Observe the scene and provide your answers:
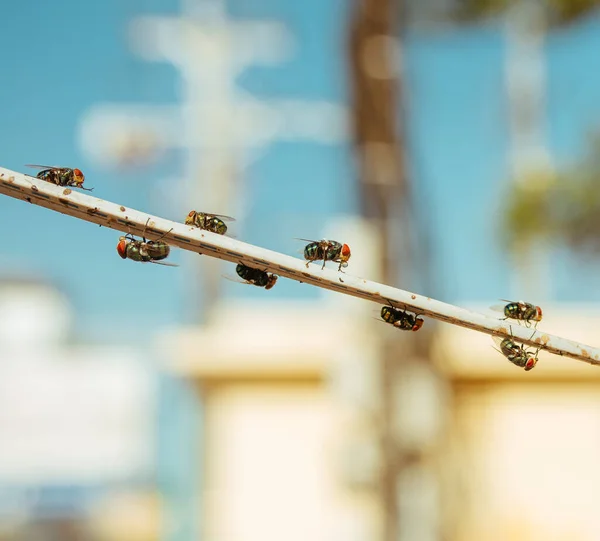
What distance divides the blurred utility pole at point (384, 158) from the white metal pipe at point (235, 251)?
30.3 feet

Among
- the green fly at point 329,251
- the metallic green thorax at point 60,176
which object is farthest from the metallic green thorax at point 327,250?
the metallic green thorax at point 60,176

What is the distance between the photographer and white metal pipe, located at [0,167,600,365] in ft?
5.66

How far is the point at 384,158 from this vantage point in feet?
36.8

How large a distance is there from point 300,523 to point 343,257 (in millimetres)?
14978

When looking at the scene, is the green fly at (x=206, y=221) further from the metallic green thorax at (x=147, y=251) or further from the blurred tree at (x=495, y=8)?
the blurred tree at (x=495, y=8)

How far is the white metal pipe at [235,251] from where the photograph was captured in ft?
5.66

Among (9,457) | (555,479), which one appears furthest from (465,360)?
(9,457)

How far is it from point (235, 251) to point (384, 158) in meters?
9.60

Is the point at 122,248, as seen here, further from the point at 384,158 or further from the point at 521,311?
the point at 384,158

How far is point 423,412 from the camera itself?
38.5 ft

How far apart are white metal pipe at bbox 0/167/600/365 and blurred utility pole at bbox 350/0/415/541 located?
9244 millimetres

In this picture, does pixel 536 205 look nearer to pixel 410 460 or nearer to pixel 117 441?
pixel 410 460

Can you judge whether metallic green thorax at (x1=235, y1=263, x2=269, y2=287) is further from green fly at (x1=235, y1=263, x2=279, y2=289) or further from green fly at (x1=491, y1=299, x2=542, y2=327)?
green fly at (x1=491, y1=299, x2=542, y2=327)

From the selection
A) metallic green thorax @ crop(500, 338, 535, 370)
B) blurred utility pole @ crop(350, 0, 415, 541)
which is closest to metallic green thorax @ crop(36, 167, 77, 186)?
metallic green thorax @ crop(500, 338, 535, 370)
